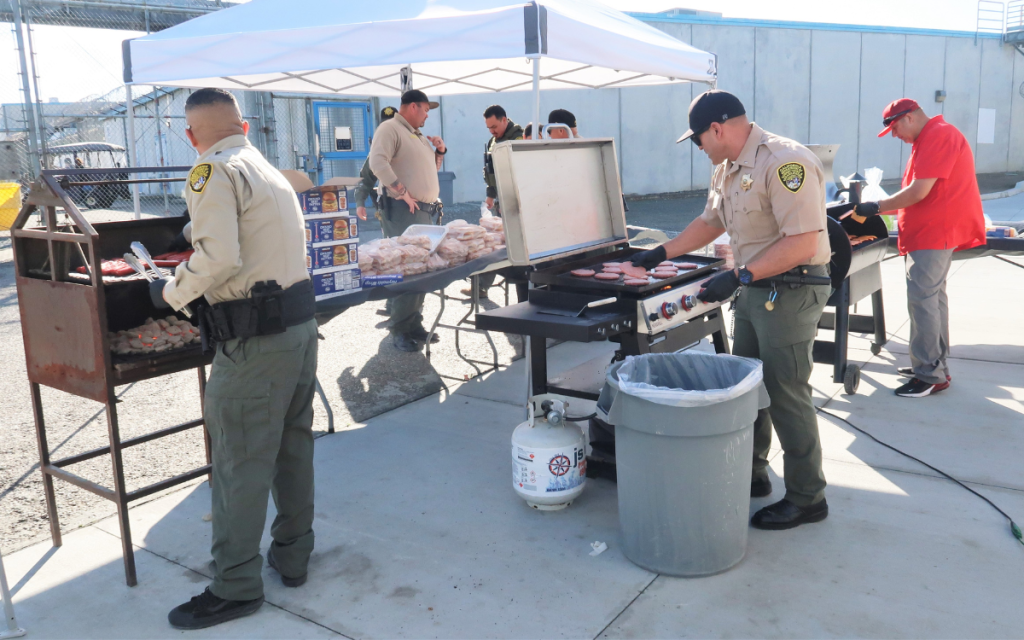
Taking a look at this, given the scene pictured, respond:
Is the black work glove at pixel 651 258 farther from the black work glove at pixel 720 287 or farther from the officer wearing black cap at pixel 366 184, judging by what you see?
the officer wearing black cap at pixel 366 184

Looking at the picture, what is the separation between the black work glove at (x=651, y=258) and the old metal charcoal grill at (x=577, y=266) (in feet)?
0.58

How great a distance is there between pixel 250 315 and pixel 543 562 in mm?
1579

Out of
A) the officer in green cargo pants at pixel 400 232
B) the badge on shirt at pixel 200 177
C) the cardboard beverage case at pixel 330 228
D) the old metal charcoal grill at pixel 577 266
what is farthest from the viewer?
the officer in green cargo pants at pixel 400 232

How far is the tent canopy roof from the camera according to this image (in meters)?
4.89

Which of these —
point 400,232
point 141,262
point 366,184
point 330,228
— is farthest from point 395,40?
point 141,262

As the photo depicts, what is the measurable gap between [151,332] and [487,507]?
174cm

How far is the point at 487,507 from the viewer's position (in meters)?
3.85

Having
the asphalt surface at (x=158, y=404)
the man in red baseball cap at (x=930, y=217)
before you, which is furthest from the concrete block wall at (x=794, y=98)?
the man in red baseball cap at (x=930, y=217)

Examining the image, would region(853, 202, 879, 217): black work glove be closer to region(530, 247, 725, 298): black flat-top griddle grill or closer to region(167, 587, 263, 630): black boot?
region(530, 247, 725, 298): black flat-top griddle grill

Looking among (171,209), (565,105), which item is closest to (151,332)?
(171,209)

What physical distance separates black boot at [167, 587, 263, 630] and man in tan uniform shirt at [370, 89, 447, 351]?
393 cm

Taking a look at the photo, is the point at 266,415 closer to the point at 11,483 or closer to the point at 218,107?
the point at 218,107

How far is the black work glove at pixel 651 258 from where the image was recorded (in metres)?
4.11

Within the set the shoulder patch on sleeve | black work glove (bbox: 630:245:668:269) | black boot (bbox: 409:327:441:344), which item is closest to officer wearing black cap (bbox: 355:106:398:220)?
black boot (bbox: 409:327:441:344)
